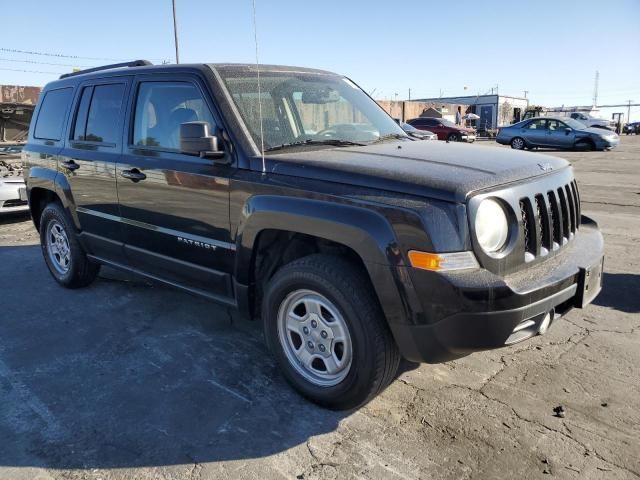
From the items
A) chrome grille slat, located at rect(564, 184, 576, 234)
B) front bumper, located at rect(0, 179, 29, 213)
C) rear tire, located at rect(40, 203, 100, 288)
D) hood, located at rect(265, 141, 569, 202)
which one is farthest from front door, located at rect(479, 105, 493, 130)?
hood, located at rect(265, 141, 569, 202)

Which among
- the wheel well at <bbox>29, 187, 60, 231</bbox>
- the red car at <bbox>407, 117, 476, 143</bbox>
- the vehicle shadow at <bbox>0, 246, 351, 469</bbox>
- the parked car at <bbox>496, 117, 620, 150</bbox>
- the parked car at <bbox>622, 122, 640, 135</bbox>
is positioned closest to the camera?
the vehicle shadow at <bbox>0, 246, 351, 469</bbox>

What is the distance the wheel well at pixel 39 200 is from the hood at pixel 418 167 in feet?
10.5

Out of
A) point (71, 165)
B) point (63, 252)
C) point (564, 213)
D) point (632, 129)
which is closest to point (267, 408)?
point (564, 213)

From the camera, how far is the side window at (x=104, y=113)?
4.23 meters

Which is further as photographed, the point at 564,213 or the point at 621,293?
the point at 621,293

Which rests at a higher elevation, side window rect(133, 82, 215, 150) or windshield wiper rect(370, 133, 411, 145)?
side window rect(133, 82, 215, 150)

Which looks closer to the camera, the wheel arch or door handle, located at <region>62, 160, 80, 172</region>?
door handle, located at <region>62, 160, 80, 172</region>

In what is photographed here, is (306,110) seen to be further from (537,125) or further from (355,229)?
(537,125)

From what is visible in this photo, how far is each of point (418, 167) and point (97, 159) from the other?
2796 mm

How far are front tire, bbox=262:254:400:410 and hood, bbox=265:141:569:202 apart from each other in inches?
19.1

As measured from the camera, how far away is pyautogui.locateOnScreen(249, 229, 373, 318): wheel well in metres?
3.11

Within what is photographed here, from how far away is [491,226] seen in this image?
8.63 ft

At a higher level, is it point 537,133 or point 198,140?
point 198,140

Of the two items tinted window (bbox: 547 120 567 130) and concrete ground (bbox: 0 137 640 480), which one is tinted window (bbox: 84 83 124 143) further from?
tinted window (bbox: 547 120 567 130)
